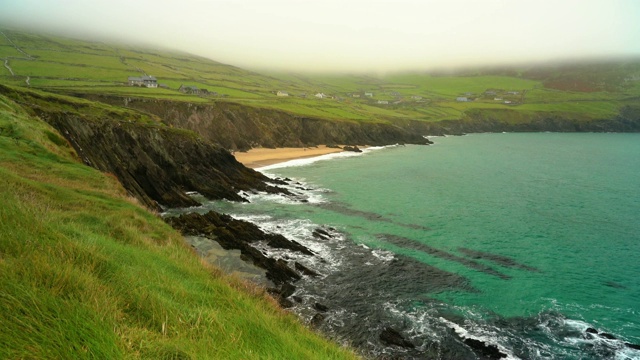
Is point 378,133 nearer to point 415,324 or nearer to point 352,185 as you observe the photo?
point 352,185

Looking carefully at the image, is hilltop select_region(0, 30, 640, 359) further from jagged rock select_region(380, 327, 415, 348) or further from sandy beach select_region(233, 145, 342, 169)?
jagged rock select_region(380, 327, 415, 348)

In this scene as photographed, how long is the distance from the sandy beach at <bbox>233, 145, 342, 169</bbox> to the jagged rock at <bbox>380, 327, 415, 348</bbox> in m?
54.1

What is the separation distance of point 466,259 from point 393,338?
44.9 feet

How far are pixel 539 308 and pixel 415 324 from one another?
8363mm

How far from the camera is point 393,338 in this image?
18.8 m

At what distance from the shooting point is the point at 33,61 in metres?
112

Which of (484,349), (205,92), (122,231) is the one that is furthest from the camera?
(205,92)

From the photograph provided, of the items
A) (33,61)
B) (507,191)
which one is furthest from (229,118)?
(33,61)

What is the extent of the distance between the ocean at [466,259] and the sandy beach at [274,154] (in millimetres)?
11930

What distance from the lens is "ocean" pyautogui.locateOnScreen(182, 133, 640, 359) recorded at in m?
19.9

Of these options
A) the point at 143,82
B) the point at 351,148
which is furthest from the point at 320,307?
the point at 143,82

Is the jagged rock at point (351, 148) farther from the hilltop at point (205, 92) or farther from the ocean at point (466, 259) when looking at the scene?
the ocean at point (466, 259)

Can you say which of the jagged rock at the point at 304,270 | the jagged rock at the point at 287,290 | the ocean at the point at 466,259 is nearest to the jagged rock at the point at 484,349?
the ocean at the point at 466,259

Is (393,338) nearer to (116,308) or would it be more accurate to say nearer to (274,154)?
(116,308)
